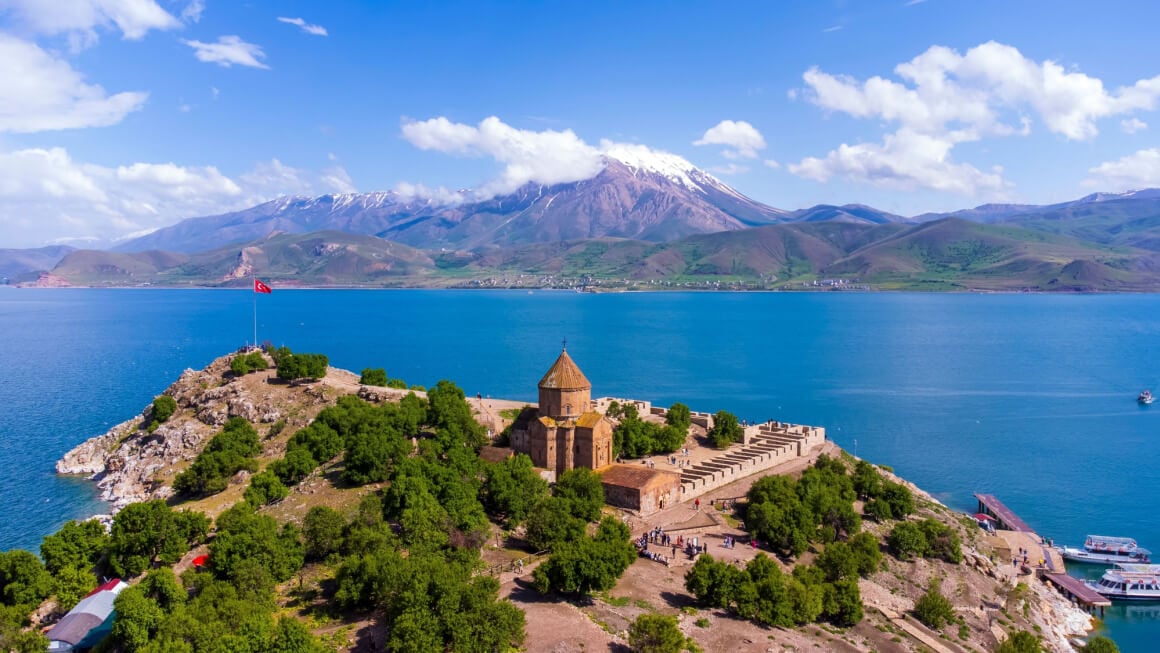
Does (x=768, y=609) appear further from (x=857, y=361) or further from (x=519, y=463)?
(x=857, y=361)

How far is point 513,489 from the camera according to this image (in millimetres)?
43594

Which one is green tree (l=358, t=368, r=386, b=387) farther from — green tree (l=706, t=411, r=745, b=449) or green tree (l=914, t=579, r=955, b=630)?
green tree (l=914, t=579, r=955, b=630)

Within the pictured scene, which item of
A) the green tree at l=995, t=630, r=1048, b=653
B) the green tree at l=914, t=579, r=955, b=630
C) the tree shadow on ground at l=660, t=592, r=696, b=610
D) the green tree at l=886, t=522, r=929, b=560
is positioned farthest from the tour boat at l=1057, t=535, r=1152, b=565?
the tree shadow on ground at l=660, t=592, r=696, b=610

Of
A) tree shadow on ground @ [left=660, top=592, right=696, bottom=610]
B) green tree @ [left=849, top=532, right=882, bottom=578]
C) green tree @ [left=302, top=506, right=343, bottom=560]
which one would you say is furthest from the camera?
green tree @ [left=849, top=532, right=882, bottom=578]

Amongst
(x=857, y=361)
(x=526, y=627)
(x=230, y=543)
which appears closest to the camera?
(x=526, y=627)

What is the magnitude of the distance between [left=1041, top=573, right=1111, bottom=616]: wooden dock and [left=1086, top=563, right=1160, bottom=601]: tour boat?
0.99 m

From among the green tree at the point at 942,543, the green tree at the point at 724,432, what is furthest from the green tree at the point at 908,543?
the green tree at the point at 724,432

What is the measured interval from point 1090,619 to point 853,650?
2289cm

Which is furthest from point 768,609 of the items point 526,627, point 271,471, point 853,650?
point 271,471

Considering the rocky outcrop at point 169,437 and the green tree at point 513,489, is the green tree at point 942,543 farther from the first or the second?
the rocky outcrop at point 169,437

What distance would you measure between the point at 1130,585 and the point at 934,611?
64.7 feet

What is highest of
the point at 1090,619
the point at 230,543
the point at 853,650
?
the point at 230,543

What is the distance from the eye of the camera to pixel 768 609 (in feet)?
107

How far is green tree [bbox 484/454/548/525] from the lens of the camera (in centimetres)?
4316
